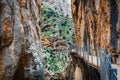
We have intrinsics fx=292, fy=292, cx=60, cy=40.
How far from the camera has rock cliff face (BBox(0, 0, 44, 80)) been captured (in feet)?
41.5

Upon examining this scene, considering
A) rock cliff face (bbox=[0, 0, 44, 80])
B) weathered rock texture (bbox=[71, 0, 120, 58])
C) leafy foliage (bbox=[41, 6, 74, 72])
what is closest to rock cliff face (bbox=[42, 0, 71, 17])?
leafy foliage (bbox=[41, 6, 74, 72])

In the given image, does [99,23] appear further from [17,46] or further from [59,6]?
[59,6]

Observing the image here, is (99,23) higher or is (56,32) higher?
(99,23)

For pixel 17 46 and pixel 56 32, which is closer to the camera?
pixel 17 46

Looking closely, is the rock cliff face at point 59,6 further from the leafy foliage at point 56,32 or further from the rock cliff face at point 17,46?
the rock cliff face at point 17,46

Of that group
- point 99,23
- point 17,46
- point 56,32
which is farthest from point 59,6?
point 17,46

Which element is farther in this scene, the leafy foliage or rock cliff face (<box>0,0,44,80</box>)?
the leafy foliage

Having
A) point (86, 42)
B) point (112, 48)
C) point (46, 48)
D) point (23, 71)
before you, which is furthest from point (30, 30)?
point (46, 48)

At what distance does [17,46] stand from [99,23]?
39.4 feet

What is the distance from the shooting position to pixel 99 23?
24.1m

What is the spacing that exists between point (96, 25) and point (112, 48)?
281 inches

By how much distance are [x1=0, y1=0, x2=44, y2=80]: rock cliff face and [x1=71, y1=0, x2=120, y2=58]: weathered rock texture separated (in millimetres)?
5816

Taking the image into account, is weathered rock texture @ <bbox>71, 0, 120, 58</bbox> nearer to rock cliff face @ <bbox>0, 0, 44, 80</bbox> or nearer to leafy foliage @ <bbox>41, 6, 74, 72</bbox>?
rock cliff face @ <bbox>0, 0, 44, 80</bbox>

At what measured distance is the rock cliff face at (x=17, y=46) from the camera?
1265 cm
